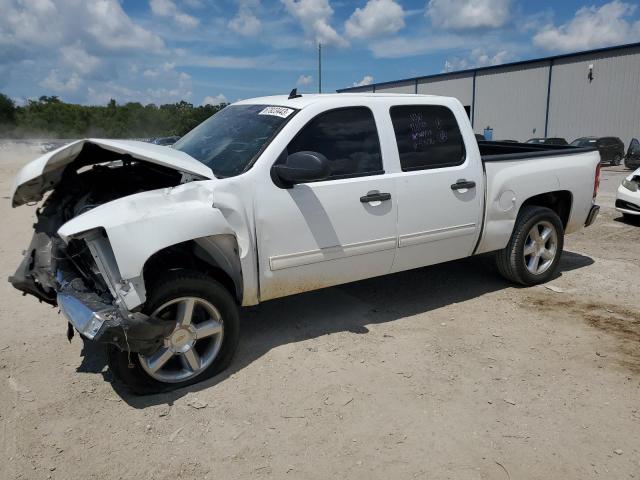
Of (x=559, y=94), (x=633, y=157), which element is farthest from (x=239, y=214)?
(x=559, y=94)

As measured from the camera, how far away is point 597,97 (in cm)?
2953

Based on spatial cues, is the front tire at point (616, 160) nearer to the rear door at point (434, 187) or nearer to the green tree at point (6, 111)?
the rear door at point (434, 187)

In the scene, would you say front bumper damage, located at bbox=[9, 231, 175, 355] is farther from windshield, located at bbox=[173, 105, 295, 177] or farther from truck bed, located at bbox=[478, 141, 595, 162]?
truck bed, located at bbox=[478, 141, 595, 162]

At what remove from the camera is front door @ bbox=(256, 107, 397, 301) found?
12.2ft

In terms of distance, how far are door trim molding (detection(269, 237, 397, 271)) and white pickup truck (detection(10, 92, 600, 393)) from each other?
11mm

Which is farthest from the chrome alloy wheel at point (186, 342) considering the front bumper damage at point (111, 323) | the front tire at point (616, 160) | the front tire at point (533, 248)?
the front tire at point (616, 160)

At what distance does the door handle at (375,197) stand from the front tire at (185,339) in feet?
4.20

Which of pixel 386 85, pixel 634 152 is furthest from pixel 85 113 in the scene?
pixel 634 152

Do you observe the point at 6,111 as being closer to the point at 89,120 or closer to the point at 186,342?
the point at 89,120

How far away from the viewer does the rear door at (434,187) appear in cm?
429

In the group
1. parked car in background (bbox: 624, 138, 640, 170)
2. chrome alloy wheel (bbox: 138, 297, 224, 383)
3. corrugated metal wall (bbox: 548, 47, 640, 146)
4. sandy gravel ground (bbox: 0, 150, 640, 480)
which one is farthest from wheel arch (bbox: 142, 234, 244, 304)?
corrugated metal wall (bbox: 548, 47, 640, 146)

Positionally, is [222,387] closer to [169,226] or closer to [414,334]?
[169,226]

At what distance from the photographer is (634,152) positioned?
1956cm

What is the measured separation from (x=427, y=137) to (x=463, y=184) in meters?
0.53
